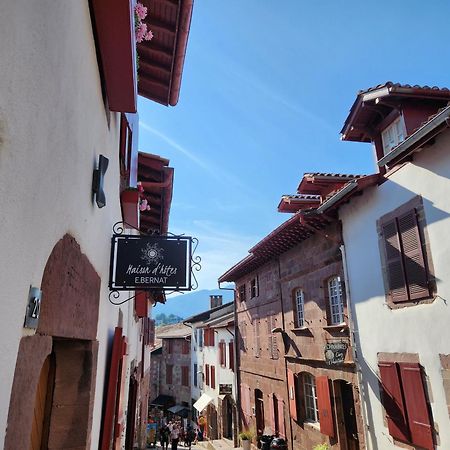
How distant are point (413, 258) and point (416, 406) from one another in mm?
2658

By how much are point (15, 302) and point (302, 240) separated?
11176mm

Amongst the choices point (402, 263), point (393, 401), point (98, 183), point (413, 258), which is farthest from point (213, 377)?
point (98, 183)

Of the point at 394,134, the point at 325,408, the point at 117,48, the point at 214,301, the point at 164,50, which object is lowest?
the point at 325,408

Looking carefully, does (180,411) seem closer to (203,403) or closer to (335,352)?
(203,403)

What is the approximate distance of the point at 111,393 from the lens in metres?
4.28

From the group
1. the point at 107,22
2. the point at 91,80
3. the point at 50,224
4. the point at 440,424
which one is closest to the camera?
the point at 50,224

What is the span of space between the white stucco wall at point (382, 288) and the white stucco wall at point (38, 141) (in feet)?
20.2

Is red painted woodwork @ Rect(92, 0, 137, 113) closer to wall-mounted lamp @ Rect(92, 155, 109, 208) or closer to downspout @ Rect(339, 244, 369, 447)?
wall-mounted lamp @ Rect(92, 155, 109, 208)

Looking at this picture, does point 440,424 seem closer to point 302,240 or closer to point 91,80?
point 302,240

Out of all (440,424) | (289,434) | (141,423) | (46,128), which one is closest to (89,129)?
(46,128)

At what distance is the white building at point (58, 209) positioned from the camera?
152cm

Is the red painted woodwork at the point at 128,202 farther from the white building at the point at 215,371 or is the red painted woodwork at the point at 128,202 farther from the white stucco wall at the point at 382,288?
the white building at the point at 215,371

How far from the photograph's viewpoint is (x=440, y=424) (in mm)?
6691

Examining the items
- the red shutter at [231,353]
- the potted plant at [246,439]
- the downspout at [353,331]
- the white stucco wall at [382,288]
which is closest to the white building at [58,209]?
the white stucco wall at [382,288]
